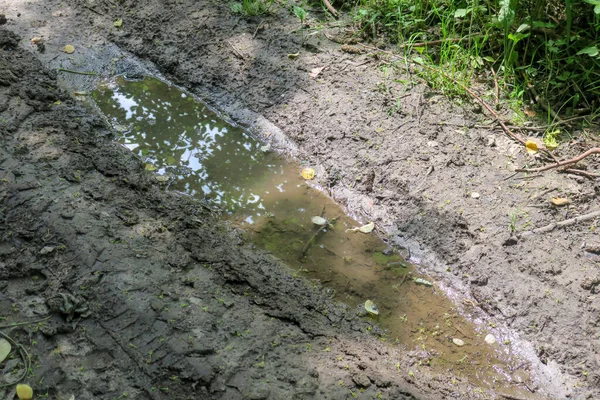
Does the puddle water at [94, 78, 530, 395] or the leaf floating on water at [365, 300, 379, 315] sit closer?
the puddle water at [94, 78, 530, 395]

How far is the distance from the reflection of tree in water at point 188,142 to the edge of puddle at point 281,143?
97 mm

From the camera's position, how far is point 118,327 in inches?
101

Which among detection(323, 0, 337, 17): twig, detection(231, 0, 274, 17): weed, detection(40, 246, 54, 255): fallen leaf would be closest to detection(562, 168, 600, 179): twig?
detection(323, 0, 337, 17): twig

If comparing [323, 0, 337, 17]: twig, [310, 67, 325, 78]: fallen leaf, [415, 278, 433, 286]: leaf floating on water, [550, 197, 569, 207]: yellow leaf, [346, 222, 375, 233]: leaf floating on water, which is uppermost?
[323, 0, 337, 17]: twig

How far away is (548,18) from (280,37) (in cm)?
210

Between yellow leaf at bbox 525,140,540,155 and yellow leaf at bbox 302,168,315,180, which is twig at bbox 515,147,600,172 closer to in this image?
yellow leaf at bbox 525,140,540,155

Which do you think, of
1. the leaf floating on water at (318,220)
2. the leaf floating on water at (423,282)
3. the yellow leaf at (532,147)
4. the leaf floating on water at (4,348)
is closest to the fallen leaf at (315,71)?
the leaf floating on water at (318,220)

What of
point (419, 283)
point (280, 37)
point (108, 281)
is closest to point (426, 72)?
point (280, 37)

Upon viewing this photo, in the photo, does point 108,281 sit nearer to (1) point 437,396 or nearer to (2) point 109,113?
(1) point 437,396

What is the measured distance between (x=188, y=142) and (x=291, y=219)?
1118 mm

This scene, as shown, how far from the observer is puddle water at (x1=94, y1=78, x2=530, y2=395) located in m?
3.00

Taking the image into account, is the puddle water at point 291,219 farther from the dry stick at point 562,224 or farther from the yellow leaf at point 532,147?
the yellow leaf at point 532,147

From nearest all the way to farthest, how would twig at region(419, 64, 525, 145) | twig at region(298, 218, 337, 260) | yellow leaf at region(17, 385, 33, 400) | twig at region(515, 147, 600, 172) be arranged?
yellow leaf at region(17, 385, 33, 400)
twig at region(298, 218, 337, 260)
twig at region(515, 147, 600, 172)
twig at region(419, 64, 525, 145)

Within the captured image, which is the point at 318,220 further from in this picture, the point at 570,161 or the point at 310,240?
the point at 570,161
